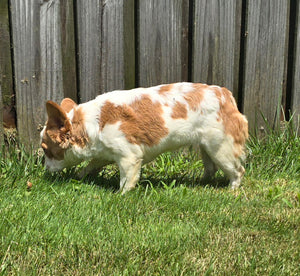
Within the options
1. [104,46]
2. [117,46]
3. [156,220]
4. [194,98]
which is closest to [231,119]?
[194,98]

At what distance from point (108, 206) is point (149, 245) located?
0.72m

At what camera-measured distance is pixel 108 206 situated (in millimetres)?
3357

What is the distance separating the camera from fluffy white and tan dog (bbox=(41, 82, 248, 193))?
369 cm

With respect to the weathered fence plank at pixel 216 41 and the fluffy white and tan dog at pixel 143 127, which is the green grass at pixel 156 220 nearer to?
the fluffy white and tan dog at pixel 143 127

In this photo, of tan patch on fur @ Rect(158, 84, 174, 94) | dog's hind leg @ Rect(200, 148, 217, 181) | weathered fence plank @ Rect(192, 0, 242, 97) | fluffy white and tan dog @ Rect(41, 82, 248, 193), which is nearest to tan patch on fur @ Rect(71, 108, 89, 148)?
fluffy white and tan dog @ Rect(41, 82, 248, 193)

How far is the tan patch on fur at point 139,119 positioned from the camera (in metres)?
3.67

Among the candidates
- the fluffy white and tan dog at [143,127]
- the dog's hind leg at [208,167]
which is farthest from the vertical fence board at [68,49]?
the dog's hind leg at [208,167]

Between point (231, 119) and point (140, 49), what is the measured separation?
1230mm

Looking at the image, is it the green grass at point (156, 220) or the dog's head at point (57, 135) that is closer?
the green grass at point (156, 220)

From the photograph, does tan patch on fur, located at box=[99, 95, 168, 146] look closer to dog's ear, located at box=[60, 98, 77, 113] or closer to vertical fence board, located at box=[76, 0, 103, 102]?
dog's ear, located at box=[60, 98, 77, 113]

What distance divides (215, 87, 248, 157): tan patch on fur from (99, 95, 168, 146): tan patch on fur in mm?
561

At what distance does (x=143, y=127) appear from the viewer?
370cm

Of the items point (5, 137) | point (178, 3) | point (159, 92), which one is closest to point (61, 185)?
point (5, 137)

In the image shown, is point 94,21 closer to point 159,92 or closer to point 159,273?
point 159,92
